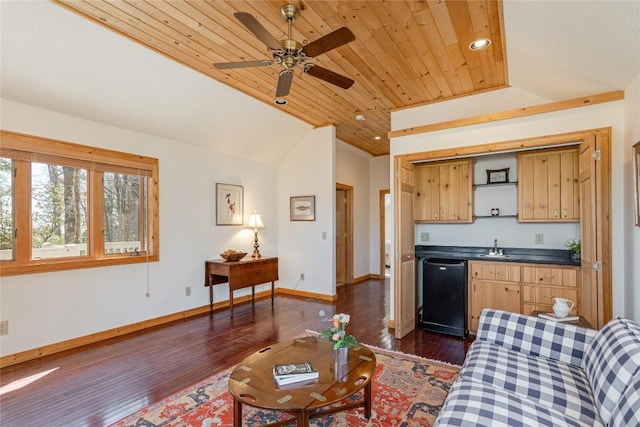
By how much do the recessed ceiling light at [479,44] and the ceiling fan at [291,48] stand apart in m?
1.12

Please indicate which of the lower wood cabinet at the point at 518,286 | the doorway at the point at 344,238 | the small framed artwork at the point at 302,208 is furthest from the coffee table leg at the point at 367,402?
the doorway at the point at 344,238

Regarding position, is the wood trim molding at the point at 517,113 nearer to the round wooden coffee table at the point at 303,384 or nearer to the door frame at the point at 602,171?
the door frame at the point at 602,171

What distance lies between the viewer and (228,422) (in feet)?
6.72

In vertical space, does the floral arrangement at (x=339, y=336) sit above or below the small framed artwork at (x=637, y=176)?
below

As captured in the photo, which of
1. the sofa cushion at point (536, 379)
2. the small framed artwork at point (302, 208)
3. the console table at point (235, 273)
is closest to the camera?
the sofa cushion at point (536, 379)

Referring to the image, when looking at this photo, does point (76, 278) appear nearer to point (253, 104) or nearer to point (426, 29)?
point (253, 104)

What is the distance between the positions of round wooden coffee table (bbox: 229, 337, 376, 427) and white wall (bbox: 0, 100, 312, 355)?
97.7 inches

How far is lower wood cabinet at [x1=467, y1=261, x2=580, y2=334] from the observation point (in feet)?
10.4

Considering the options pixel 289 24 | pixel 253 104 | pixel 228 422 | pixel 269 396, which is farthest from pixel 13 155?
pixel 269 396

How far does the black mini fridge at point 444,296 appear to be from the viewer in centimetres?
361

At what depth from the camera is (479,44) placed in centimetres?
273

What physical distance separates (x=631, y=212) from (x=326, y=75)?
274 centimetres

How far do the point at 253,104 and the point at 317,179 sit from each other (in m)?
1.75

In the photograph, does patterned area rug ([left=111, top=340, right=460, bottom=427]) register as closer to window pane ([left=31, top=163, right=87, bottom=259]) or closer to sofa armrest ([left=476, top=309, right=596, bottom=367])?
sofa armrest ([left=476, top=309, right=596, bottom=367])
